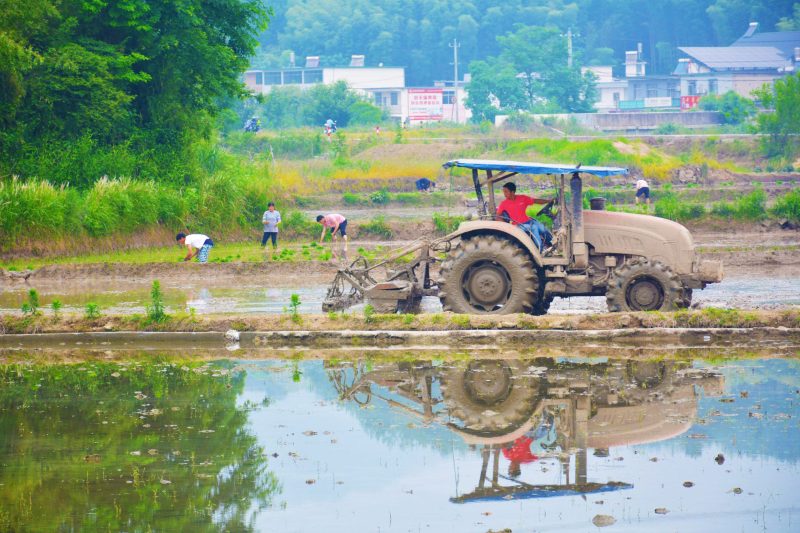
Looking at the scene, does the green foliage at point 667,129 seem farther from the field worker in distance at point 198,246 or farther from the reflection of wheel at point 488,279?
the reflection of wheel at point 488,279

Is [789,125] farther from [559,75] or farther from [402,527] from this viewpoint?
[402,527]

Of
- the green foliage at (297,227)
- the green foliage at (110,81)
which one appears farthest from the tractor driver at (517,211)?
the green foliage at (110,81)

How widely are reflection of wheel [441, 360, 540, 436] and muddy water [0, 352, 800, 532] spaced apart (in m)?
0.04

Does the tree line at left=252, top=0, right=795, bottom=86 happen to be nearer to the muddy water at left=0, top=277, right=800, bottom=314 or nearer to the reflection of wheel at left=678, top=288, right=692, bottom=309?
the muddy water at left=0, top=277, right=800, bottom=314

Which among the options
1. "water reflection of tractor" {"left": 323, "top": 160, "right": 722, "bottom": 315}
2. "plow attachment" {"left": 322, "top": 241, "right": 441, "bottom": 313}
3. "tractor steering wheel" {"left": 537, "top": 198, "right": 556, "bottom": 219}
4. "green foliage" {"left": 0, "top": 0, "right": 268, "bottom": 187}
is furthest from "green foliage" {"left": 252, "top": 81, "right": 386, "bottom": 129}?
"water reflection of tractor" {"left": 323, "top": 160, "right": 722, "bottom": 315}

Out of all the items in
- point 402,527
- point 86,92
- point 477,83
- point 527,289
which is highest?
point 477,83

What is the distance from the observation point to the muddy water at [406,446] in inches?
360

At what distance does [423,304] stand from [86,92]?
1647 cm

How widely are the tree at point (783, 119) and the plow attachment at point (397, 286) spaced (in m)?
43.3

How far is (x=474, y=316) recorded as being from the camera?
53.1 feet

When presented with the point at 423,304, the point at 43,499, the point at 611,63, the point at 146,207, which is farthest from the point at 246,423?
the point at 611,63

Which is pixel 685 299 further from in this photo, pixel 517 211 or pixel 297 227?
pixel 297 227

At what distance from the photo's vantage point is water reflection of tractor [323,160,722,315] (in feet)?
53.9

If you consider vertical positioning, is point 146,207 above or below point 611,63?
below
